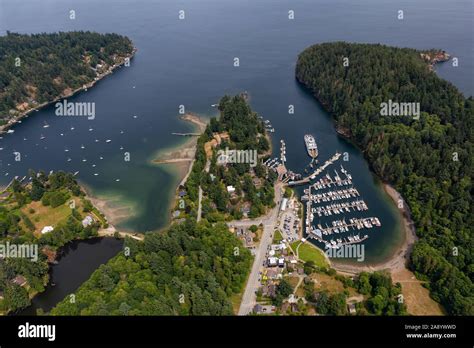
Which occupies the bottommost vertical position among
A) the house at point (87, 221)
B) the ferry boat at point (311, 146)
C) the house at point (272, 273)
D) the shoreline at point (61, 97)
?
the house at point (272, 273)

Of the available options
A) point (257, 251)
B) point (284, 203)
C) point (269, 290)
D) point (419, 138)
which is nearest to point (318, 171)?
point (284, 203)

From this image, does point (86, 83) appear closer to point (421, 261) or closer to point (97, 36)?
point (97, 36)

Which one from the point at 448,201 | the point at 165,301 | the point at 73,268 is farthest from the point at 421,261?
the point at 73,268

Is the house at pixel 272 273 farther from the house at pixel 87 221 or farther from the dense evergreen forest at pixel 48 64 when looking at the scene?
the dense evergreen forest at pixel 48 64

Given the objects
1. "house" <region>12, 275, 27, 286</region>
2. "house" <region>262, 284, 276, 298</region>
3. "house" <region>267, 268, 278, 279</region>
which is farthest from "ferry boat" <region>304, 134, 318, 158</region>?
"house" <region>12, 275, 27, 286</region>

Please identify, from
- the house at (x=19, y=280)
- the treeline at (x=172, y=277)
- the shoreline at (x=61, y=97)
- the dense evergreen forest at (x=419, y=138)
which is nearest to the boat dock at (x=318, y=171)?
the dense evergreen forest at (x=419, y=138)
